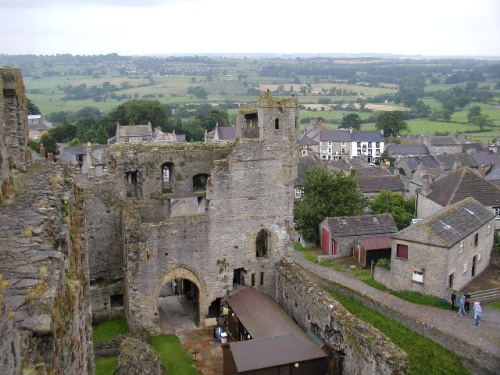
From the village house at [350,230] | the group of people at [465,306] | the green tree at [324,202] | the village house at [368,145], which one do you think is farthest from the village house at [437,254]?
the village house at [368,145]

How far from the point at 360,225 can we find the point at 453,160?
34232 millimetres

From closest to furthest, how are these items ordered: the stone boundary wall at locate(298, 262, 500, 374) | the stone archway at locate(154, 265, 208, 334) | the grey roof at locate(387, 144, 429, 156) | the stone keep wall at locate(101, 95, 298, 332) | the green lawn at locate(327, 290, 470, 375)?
the stone boundary wall at locate(298, 262, 500, 374) → the green lawn at locate(327, 290, 470, 375) → the stone keep wall at locate(101, 95, 298, 332) → the stone archway at locate(154, 265, 208, 334) → the grey roof at locate(387, 144, 429, 156)

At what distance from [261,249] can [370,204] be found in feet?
69.1

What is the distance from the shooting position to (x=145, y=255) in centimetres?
2033

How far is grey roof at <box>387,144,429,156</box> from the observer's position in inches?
3105

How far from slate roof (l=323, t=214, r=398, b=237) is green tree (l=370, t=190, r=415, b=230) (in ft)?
11.2

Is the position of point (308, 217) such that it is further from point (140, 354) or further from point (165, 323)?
point (140, 354)

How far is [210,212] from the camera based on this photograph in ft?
68.7

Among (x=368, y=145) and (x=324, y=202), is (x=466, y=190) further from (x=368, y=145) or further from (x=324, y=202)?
(x=368, y=145)

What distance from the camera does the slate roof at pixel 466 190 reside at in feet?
118

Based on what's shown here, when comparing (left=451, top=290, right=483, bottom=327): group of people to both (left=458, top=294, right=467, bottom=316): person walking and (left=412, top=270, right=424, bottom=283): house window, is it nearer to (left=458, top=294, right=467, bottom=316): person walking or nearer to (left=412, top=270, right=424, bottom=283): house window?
(left=458, top=294, right=467, bottom=316): person walking

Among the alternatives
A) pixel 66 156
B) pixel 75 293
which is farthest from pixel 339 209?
pixel 66 156

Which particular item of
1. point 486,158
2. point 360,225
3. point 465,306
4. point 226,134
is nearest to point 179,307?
point 465,306

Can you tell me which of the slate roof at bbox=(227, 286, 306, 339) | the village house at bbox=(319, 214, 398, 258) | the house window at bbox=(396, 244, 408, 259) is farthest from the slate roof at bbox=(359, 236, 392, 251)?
the slate roof at bbox=(227, 286, 306, 339)
